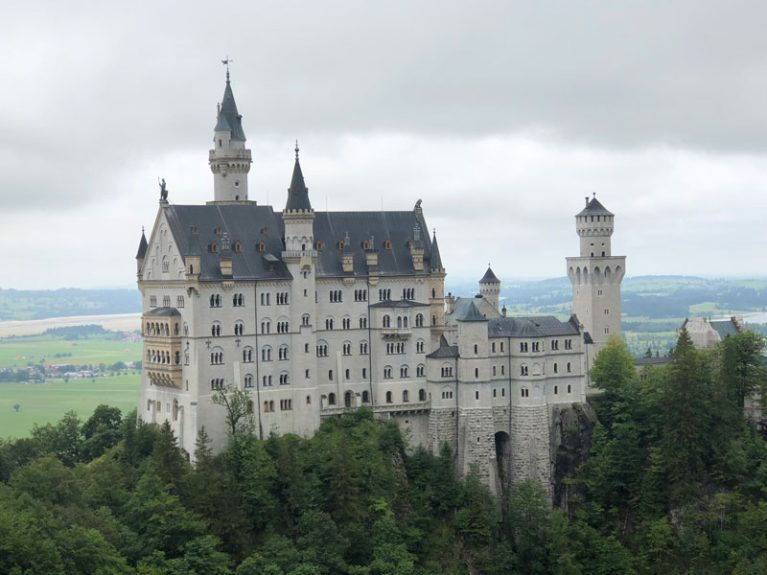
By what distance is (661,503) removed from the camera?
375 ft

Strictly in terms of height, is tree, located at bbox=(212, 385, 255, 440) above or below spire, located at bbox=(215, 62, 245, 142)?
below

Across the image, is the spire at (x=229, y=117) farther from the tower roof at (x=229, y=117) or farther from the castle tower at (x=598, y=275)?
the castle tower at (x=598, y=275)

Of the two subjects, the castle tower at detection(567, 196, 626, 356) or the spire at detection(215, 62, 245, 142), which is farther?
the castle tower at detection(567, 196, 626, 356)

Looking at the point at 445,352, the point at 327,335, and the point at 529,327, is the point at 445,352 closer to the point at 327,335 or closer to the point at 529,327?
the point at 529,327

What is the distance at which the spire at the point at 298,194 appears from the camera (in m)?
113

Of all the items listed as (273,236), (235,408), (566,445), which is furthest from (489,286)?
(235,408)

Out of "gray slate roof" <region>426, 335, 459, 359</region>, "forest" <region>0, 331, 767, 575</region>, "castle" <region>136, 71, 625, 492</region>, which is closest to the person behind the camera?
"forest" <region>0, 331, 767, 575</region>

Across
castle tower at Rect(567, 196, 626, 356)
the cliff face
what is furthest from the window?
castle tower at Rect(567, 196, 626, 356)

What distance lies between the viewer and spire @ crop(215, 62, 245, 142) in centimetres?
12025

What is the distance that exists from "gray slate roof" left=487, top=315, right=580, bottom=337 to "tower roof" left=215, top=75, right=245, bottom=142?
28.3 m

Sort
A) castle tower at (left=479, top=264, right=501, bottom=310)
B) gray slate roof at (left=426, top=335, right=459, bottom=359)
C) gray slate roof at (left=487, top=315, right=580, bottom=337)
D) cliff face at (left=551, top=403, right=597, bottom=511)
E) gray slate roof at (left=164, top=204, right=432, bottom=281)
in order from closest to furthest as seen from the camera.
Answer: gray slate roof at (left=164, top=204, right=432, bottom=281), gray slate roof at (left=426, top=335, right=459, bottom=359), gray slate roof at (left=487, top=315, right=580, bottom=337), cliff face at (left=551, top=403, right=597, bottom=511), castle tower at (left=479, top=264, right=501, bottom=310)

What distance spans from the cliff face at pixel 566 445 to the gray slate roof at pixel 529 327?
22.1 feet

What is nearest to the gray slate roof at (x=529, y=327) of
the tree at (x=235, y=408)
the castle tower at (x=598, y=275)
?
the castle tower at (x=598, y=275)

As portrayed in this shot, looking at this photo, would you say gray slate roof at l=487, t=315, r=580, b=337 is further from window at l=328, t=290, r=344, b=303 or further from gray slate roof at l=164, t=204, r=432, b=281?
window at l=328, t=290, r=344, b=303
